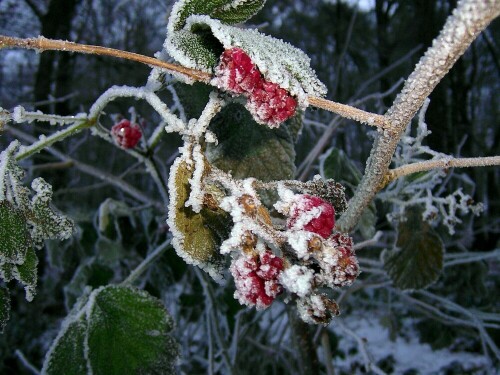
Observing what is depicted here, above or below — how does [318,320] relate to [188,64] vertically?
below

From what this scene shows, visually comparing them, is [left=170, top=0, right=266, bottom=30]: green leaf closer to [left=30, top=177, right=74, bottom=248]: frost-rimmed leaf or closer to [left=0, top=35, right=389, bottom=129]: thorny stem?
[left=0, top=35, right=389, bottom=129]: thorny stem

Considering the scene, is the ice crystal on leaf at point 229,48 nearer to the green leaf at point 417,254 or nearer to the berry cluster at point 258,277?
the berry cluster at point 258,277

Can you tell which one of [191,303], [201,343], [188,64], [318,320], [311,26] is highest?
[311,26]

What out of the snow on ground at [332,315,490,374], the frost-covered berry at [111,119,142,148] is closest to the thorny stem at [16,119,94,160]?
the frost-covered berry at [111,119,142,148]

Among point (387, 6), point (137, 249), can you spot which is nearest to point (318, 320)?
point (137, 249)

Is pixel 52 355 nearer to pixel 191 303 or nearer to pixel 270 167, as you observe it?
pixel 270 167

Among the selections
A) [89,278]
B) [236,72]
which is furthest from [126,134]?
[89,278]

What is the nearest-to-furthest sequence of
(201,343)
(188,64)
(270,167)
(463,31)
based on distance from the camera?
(463,31) → (188,64) → (270,167) → (201,343)

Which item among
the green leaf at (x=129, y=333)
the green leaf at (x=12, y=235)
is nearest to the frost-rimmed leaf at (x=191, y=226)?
the green leaf at (x=12, y=235)

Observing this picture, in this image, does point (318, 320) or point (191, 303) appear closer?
point (318, 320)
